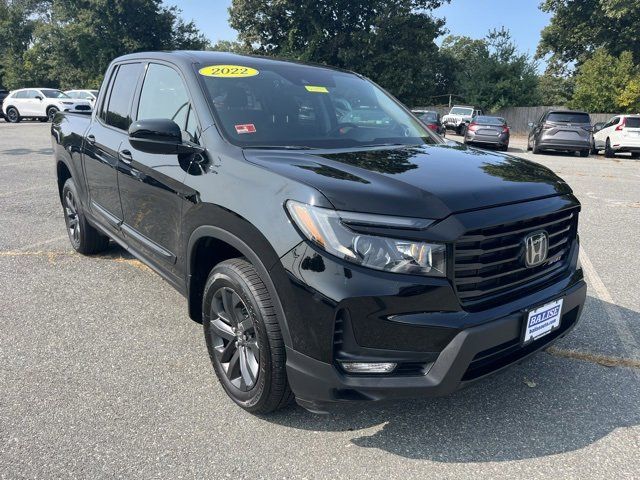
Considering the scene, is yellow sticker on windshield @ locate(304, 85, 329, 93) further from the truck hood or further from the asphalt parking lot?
the asphalt parking lot

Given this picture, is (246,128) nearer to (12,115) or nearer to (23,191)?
(23,191)

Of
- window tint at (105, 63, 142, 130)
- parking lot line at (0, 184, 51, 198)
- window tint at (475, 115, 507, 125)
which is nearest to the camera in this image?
window tint at (105, 63, 142, 130)

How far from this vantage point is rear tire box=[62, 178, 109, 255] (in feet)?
16.5

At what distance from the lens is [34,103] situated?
26.0m

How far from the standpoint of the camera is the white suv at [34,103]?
84.8 feet

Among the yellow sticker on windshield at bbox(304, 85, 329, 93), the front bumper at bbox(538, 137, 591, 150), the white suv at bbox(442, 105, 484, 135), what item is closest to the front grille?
the yellow sticker on windshield at bbox(304, 85, 329, 93)

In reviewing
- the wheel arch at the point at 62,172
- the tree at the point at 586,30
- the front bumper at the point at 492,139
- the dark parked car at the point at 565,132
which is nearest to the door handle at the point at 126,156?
the wheel arch at the point at 62,172

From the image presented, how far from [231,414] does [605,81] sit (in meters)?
35.0

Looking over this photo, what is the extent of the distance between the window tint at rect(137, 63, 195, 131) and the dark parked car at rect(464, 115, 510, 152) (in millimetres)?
16540

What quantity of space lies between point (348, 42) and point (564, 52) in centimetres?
1711

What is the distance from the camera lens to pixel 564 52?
131 ft

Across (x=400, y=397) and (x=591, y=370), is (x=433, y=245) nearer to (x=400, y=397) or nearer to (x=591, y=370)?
(x=400, y=397)

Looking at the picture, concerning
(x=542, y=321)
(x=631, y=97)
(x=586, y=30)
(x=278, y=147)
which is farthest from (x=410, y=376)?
(x=586, y=30)

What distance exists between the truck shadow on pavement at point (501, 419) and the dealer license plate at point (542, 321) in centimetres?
33
